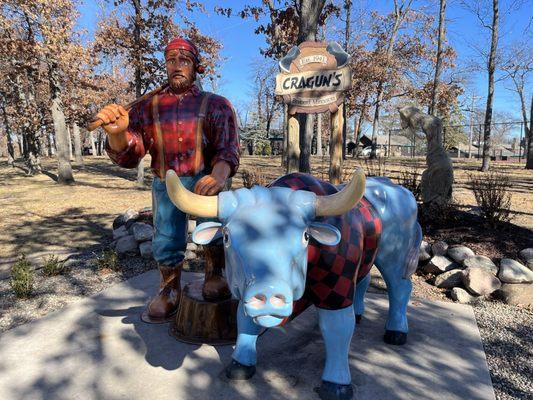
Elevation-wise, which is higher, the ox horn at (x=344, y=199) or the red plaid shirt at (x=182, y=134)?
the red plaid shirt at (x=182, y=134)

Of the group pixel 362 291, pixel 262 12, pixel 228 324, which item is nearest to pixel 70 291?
pixel 228 324

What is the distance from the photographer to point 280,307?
1.57 m

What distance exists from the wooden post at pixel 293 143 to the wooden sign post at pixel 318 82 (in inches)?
1.8

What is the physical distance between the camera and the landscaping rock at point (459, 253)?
415 cm

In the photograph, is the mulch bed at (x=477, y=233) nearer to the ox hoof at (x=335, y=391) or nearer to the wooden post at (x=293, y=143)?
the wooden post at (x=293, y=143)

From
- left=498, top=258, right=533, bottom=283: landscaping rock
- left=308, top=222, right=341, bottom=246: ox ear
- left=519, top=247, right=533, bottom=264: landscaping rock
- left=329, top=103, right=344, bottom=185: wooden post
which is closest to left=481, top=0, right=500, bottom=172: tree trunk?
left=329, top=103, right=344, bottom=185: wooden post

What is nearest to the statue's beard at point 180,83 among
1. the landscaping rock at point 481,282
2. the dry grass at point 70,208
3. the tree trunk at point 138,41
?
the landscaping rock at point 481,282

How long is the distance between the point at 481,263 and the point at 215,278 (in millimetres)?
2720

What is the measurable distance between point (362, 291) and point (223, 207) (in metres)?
1.72

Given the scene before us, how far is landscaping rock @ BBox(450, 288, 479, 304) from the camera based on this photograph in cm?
373

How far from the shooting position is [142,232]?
5184mm

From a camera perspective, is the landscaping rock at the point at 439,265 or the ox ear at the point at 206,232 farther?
the landscaping rock at the point at 439,265

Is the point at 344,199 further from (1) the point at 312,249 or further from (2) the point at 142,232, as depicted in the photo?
(2) the point at 142,232

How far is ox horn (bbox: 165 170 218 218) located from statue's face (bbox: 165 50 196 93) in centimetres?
122
